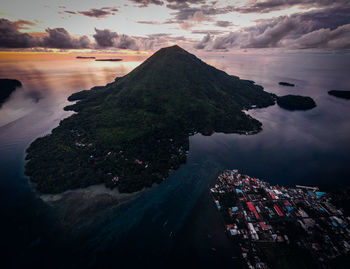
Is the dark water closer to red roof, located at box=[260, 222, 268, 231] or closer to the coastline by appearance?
the coastline

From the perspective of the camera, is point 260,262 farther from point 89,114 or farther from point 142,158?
point 89,114

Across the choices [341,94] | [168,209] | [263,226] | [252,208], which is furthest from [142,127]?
[341,94]

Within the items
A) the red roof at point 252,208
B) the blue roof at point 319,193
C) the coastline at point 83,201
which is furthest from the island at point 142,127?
the blue roof at point 319,193

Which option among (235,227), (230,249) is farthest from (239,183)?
(230,249)

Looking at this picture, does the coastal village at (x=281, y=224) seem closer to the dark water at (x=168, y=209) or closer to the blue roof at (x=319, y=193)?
the blue roof at (x=319, y=193)

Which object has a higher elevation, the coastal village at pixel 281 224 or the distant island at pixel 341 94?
the distant island at pixel 341 94

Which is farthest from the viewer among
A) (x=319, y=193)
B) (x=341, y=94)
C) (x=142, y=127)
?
(x=341, y=94)

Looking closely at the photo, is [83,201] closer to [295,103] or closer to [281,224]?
[281,224]
